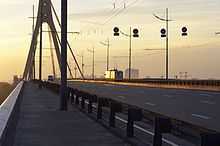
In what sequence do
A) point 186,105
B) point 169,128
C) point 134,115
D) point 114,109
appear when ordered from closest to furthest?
point 169,128
point 134,115
point 114,109
point 186,105

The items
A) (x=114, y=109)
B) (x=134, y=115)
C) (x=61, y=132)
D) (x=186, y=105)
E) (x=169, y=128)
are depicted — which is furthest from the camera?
(x=186, y=105)

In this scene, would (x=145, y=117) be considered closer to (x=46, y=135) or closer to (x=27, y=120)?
(x=46, y=135)

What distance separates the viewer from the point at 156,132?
40.4 ft

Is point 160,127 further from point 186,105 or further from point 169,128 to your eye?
point 186,105

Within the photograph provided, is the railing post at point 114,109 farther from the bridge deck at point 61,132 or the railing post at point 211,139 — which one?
the railing post at point 211,139

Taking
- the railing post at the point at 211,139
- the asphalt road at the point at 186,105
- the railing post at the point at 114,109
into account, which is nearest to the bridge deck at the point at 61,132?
the railing post at the point at 114,109

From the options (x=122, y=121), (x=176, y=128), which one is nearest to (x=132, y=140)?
(x=176, y=128)

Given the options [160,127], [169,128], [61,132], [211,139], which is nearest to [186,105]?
[61,132]

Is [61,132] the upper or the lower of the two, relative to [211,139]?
lower

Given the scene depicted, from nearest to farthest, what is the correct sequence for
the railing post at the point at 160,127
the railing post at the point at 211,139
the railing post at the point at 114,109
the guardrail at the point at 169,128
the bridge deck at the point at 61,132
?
the railing post at the point at 211,139
the guardrail at the point at 169,128
the railing post at the point at 160,127
the bridge deck at the point at 61,132
the railing post at the point at 114,109

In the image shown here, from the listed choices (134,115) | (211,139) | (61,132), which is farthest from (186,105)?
(211,139)

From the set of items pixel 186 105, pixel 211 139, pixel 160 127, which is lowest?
pixel 186 105

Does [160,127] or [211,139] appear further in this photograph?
[160,127]

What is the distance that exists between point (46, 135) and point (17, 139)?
1.08 meters
